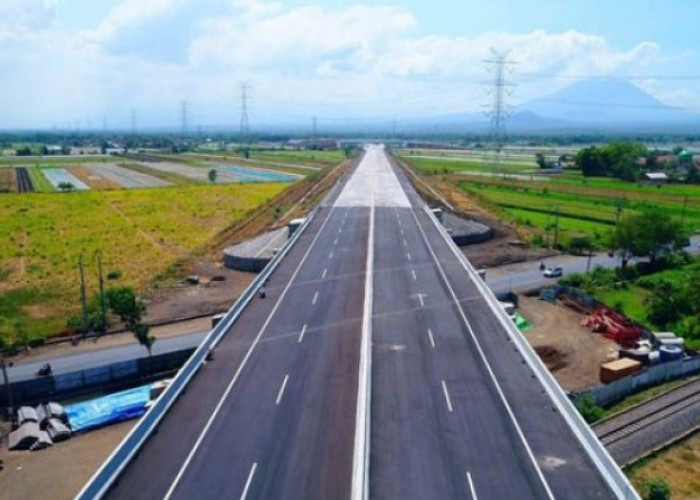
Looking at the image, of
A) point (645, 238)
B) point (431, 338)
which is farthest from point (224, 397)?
point (645, 238)

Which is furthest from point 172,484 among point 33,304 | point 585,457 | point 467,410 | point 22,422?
point 33,304

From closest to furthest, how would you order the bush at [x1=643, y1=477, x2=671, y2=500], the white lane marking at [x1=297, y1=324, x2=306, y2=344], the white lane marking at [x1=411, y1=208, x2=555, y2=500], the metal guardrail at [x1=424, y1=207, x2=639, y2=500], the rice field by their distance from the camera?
the metal guardrail at [x1=424, y1=207, x2=639, y2=500], the white lane marking at [x1=411, y1=208, x2=555, y2=500], the bush at [x1=643, y1=477, x2=671, y2=500], the white lane marking at [x1=297, y1=324, x2=306, y2=344], the rice field

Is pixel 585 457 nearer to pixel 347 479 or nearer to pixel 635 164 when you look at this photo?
pixel 347 479

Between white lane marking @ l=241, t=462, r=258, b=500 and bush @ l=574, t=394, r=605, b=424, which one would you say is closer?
white lane marking @ l=241, t=462, r=258, b=500

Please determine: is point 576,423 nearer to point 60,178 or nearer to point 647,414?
point 647,414

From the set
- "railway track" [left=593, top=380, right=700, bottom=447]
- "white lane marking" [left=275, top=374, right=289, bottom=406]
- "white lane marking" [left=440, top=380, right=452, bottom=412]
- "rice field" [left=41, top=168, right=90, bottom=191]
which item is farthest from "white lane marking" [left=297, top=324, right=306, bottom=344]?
"rice field" [left=41, top=168, right=90, bottom=191]

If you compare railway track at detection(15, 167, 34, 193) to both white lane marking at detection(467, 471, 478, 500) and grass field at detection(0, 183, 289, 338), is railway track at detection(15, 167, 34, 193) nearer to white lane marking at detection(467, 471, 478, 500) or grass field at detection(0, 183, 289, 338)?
grass field at detection(0, 183, 289, 338)

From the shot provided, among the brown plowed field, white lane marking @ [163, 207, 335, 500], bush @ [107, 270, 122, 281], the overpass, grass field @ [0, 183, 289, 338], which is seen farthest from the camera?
the brown plowed field

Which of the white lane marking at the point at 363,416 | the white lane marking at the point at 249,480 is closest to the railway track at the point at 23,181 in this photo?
the white lane marking at the point at 363,416
